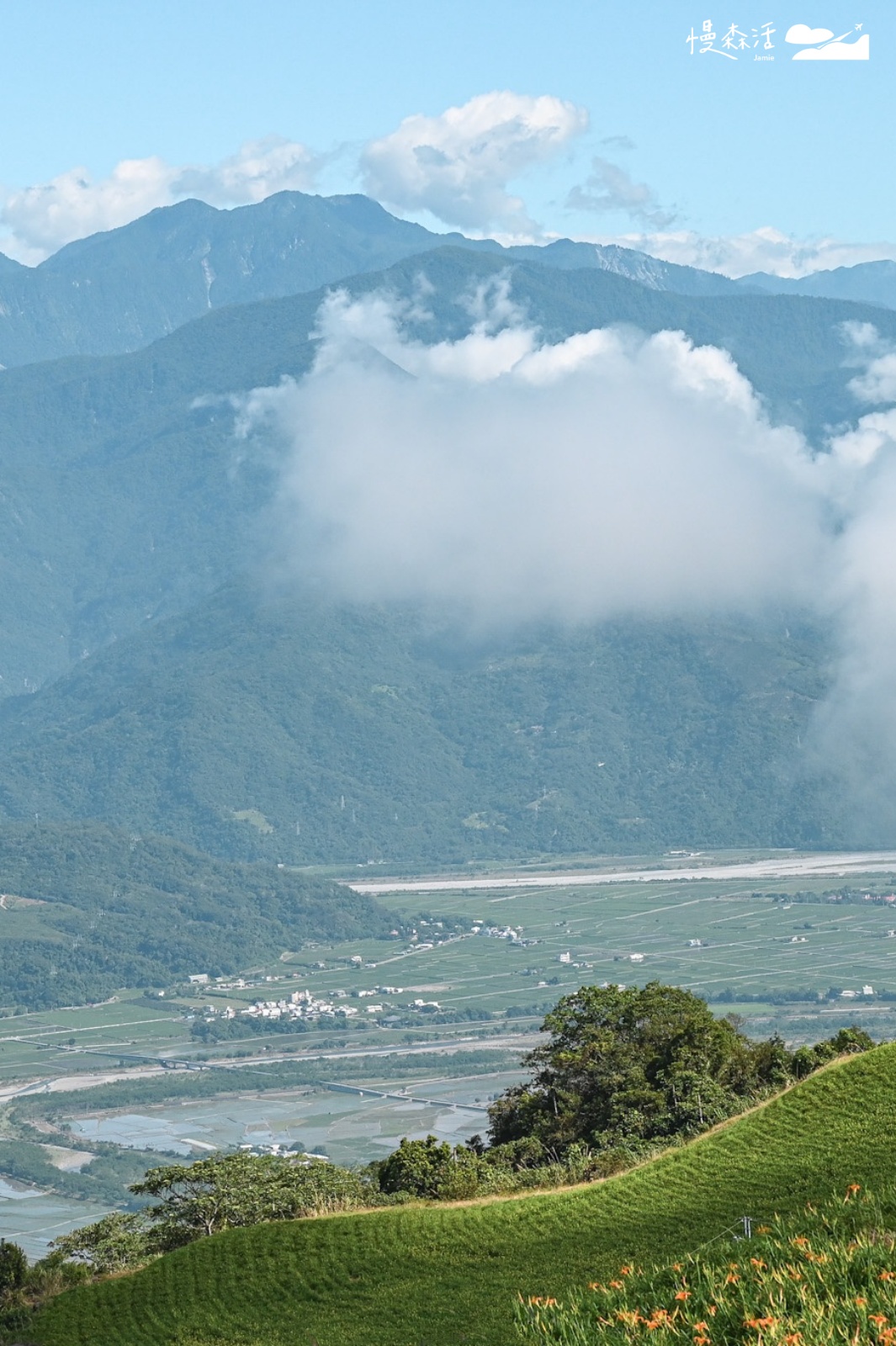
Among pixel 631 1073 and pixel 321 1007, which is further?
pixel 321 1007

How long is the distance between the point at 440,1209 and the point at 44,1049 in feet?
450

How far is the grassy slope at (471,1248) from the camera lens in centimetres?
3231

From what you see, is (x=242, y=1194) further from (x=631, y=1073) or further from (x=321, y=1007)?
(x=321, y=1007)

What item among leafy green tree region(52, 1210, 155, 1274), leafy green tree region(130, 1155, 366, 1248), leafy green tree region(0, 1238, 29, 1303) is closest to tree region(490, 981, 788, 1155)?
leafy green tree region(130, 1155, 366, 1248)

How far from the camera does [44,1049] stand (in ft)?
552

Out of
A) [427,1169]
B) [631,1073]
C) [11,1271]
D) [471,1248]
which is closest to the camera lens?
[471,1248]

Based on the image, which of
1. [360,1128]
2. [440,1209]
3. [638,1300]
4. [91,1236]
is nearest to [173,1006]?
[360,1128]

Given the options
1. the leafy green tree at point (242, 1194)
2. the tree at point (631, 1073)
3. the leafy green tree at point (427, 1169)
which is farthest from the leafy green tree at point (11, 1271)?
the tree at point (631, 1073)

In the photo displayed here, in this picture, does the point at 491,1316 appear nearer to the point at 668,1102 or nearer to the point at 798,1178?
the point at 798,1178

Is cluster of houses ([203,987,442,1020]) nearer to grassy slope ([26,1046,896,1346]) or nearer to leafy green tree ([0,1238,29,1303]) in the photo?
leafy green tree ([0,1238,29,1303])

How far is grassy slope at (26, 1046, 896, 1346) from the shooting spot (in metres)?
32.3

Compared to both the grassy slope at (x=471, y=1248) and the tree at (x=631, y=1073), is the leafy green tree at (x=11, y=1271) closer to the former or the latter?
the grassy slope at (x=471, y=1248)

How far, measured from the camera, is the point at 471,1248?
35.3m

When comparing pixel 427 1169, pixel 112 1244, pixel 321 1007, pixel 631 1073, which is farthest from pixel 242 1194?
pixel 321 1007
